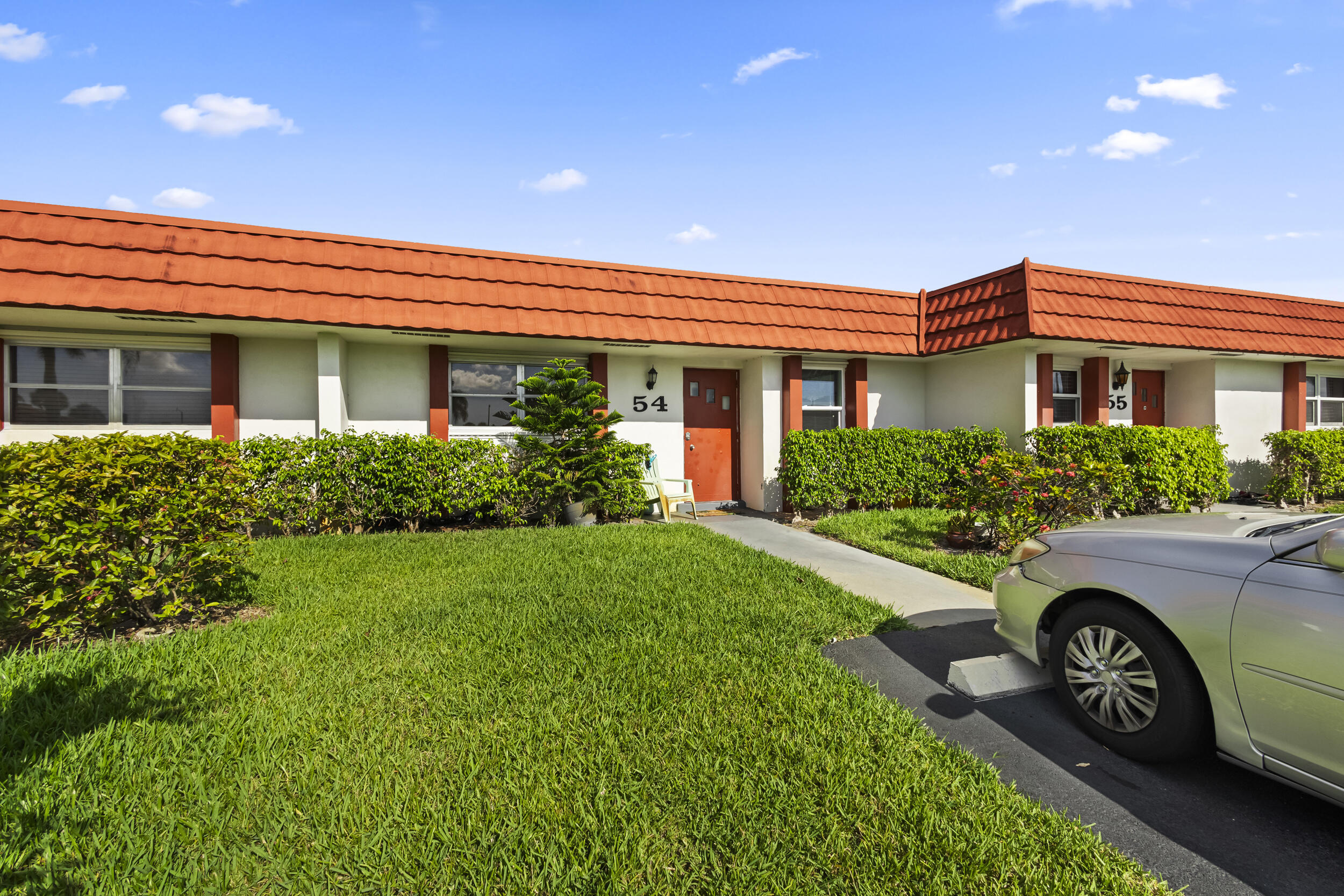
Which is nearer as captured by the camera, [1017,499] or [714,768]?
[714,768]

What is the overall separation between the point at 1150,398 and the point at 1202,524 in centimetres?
1252

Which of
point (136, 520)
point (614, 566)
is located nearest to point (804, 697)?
point (614, 566)

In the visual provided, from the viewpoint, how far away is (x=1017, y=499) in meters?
6.89

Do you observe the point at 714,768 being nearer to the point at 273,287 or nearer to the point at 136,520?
the point at 136,520

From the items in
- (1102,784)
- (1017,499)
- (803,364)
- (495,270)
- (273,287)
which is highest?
(495,270)

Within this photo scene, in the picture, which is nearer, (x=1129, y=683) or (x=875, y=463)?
(x=1129, y=683)

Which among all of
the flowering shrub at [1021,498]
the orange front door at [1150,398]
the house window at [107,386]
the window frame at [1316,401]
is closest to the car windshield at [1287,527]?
the flowering shrub at [1021,498]

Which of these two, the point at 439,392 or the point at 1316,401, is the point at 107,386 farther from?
the point at 1316,401

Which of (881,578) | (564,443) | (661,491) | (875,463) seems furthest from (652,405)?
(881,578)

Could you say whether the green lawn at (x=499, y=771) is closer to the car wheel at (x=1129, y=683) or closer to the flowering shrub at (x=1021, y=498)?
the car wheel at (x=1129, y=683)

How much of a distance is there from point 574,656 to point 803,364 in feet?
28.4

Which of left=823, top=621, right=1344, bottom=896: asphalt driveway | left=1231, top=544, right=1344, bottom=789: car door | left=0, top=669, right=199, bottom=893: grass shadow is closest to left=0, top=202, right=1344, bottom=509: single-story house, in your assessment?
left=0, top=669, right=199, bottom=893: grass shadow

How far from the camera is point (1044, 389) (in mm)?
10297

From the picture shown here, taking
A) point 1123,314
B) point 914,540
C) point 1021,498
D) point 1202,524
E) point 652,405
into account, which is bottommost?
point 914,540
